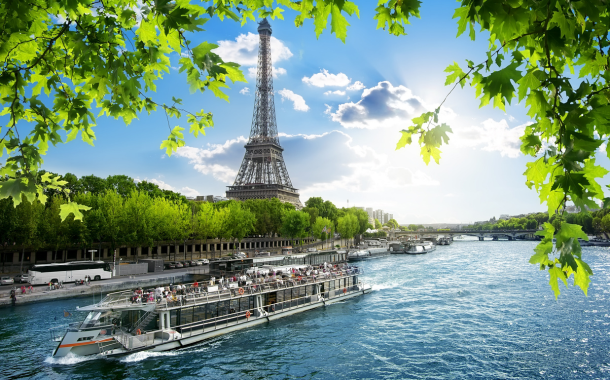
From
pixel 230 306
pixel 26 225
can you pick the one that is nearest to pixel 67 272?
pixel 26 225

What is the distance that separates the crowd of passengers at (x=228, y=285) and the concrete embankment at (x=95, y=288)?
10633 millimetres

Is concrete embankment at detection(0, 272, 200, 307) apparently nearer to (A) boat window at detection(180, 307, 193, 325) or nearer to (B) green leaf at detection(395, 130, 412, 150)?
(A) boat window at detection(180, 307, 193, 325)

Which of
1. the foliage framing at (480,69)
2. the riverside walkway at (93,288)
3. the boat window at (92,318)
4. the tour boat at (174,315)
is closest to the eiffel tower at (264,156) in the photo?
the riverside walkway at (93,288)

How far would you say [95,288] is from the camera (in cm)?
3553

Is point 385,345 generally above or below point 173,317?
below

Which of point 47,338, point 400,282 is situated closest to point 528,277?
point 400,282

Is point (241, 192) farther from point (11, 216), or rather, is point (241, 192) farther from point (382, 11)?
point (382, 11)

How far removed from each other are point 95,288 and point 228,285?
16754mm

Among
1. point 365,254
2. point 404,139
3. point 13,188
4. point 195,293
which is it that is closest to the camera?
point 13,188

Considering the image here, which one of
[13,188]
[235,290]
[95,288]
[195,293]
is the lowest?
[95,288]

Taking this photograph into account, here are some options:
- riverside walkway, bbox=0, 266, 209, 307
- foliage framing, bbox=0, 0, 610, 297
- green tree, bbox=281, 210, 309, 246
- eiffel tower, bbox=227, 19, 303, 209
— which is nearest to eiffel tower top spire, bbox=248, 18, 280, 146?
eiffel tower, bbox=227, 19, 303, 209

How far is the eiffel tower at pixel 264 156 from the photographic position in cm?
10931

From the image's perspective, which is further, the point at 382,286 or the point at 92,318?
the point at 382,286

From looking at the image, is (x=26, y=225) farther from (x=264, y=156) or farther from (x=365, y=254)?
(x=264, y=156)
